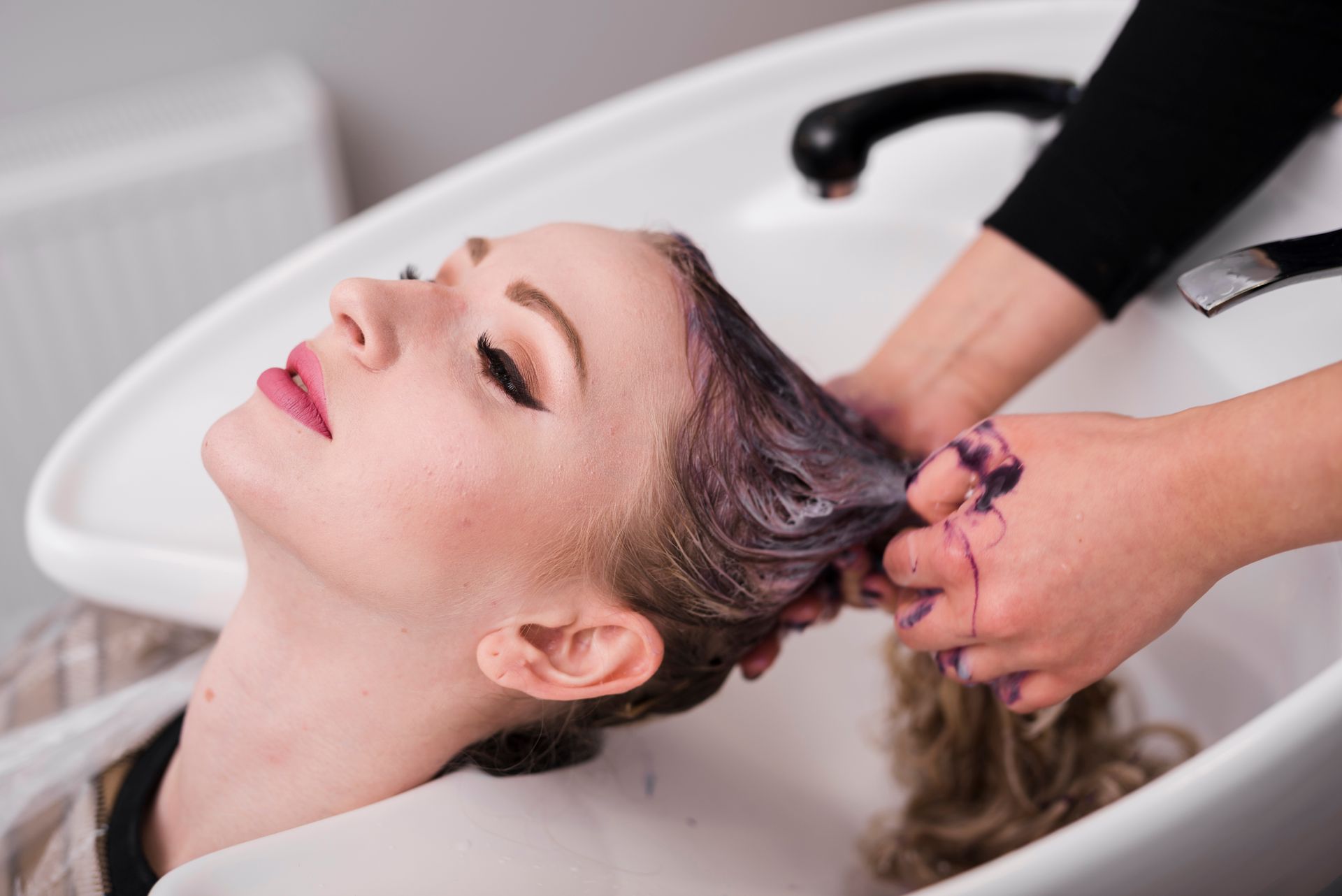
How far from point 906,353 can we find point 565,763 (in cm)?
46

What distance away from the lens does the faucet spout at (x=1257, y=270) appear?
24.4 inches

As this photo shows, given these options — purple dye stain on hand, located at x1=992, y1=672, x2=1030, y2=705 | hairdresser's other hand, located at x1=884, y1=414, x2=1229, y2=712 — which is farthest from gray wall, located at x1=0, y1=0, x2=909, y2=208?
purple dye stain on hand, located at x1=992, y1=672, x2=1030, y2=705

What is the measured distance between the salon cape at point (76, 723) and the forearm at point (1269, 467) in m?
0.78

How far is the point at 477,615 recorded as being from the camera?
0.73 m

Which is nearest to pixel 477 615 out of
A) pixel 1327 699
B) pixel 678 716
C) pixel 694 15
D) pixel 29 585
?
pixel 678 716

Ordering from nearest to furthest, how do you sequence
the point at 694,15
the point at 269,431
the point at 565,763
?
the point at 269,431, the point at 565,763, the point at 694,15

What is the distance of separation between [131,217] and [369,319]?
99 cm

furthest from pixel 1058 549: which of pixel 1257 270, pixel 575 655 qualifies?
pixel 575 655

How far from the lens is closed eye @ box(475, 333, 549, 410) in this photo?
0.71 m

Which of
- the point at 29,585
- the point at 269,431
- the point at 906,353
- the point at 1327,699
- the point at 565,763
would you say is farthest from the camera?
the point at 29,585

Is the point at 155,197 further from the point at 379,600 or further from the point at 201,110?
the point at 379,600

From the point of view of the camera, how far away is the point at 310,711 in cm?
79

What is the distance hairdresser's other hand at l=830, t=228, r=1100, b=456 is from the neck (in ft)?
1.42

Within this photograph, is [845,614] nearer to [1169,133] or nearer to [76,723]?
[1169,133]
